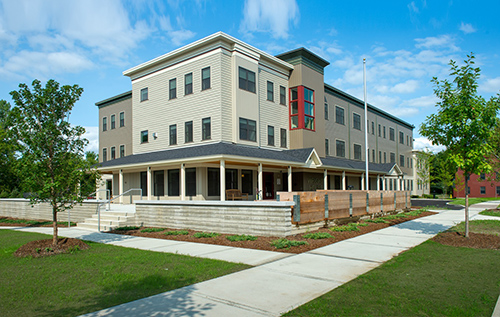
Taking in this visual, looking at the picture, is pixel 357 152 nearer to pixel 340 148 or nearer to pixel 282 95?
pixel 340 148

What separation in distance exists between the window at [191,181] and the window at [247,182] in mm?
3287

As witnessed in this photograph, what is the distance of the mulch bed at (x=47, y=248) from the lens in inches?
387

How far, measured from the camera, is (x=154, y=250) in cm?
1032

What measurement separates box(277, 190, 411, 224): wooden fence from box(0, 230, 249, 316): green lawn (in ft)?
16.1

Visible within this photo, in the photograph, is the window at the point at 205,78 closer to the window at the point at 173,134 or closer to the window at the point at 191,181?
the window at the point at 173,134

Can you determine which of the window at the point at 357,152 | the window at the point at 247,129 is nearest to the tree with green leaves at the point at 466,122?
the window at the point at 247,129

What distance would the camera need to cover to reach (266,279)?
676cm

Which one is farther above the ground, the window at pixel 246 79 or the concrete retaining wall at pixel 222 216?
the window at pixel 246 79

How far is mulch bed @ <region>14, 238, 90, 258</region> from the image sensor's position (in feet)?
32.2

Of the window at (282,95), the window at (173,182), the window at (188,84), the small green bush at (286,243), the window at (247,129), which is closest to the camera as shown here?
the small green bush at (286,243)

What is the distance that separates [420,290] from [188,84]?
1987cm

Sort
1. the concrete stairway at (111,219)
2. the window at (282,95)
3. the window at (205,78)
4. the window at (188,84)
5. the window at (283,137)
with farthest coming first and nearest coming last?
the window at (282,95) → the window at (283,137) → the window at (188,84) → the window at (205,78) → the concrete stairway at (111,219)

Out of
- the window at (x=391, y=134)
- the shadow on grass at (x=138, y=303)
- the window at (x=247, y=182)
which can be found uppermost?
the window at (x=391, y=134)

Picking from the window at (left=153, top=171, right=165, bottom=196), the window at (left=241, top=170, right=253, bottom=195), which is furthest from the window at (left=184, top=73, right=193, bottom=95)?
the window at (left=241, top=170, right=253, bottom=195)
